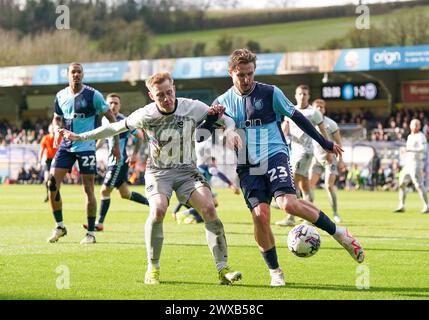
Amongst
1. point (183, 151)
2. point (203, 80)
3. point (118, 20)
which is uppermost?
A: point (118, 20)

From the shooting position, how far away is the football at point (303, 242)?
940cm

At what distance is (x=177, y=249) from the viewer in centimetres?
1230

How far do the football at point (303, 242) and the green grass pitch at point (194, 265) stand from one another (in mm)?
292

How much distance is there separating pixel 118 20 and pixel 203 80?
22.7m

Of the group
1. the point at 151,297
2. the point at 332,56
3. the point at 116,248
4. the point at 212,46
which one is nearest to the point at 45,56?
the point at 212,46

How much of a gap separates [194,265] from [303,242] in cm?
166

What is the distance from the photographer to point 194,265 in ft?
34.3

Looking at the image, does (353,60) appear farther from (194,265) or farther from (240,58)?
(240,58)

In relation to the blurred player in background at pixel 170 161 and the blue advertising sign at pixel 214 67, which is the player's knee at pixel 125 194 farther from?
the blue advertising sign at pixel 214 67

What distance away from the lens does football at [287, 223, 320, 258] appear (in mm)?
9398

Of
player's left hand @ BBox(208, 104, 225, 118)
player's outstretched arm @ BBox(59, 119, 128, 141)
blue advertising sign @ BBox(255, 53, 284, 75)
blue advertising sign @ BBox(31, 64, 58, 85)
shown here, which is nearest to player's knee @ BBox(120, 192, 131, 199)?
player's outstretched arm @ BBox(59, 119, 128, 141)

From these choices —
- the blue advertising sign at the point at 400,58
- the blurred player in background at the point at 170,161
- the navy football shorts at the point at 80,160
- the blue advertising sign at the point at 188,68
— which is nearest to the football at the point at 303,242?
the blurred player in background at the point at 170,161

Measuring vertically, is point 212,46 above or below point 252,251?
above
